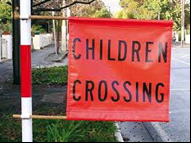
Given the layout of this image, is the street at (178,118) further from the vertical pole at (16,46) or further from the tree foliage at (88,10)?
the tree foliage at (88,10)

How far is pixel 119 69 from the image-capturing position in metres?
4.38

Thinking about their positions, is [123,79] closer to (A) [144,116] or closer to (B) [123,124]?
(A) [144,116]

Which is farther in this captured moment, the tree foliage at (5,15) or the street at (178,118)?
the tree foliage at (5,15)

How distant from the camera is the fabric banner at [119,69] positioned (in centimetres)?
434

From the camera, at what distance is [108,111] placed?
14.6 ft

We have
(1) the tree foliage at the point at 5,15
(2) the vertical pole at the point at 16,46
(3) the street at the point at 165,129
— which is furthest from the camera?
(1) the tree foliage at the point at 5,15

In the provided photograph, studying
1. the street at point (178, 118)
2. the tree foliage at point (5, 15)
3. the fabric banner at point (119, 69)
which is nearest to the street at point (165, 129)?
the street at point (178, 118)

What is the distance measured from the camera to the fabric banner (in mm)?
4336

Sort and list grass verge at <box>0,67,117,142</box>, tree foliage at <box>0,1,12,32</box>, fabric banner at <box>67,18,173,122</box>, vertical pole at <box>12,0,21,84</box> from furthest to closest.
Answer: tree foliage at <box>0,1,12,32</box>
vertical pole at <box>12,0,21,84</box>
grass verge at <box>0,67,117,142</box>
fabric banner at <box>67,18,173,122</box>

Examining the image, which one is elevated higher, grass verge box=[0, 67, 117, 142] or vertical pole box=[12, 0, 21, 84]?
vertical pole box=[12, 0, 21, 84]

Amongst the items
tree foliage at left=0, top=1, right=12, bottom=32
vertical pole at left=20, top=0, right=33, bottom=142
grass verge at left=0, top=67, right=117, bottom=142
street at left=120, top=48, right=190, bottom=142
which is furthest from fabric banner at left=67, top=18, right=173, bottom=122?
tree foliage at left=0, top=1, right=12, bottom=32

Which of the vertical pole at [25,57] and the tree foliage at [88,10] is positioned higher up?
the tree foliage at [88,10]

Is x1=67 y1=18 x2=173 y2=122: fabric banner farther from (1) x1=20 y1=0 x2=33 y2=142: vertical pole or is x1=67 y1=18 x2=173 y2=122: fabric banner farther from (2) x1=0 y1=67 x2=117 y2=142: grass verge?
(2) x1=0 y1=67 x2=117 y2=142: grass verge

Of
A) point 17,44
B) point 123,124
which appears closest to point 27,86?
point 123,124
